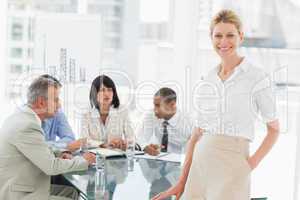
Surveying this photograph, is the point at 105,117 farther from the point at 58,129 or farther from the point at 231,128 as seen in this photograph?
the point at 231,128

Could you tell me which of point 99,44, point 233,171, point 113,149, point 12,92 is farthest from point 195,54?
point 233,171

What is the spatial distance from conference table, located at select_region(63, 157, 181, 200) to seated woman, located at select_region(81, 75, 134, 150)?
0.45 metres

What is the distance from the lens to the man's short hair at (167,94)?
10.2 ft

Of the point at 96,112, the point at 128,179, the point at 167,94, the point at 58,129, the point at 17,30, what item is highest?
the point at 17,30

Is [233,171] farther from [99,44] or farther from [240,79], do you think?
[99,44]

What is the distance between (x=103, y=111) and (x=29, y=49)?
0.89 metres

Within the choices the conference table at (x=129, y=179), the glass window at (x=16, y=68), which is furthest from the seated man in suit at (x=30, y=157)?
the glass window at (x=16, y=68)

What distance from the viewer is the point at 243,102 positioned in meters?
1.69

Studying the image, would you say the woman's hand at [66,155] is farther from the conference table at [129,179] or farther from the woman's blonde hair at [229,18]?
the woman's blonde hair at [229,18]

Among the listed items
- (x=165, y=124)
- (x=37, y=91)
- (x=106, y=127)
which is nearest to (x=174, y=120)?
(x=165, y=124)

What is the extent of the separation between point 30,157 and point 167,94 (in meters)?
1.28

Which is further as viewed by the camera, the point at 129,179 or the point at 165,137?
the point at 165,137

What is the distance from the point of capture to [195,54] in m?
3.35

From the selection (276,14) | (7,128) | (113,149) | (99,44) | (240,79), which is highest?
(276,14)
